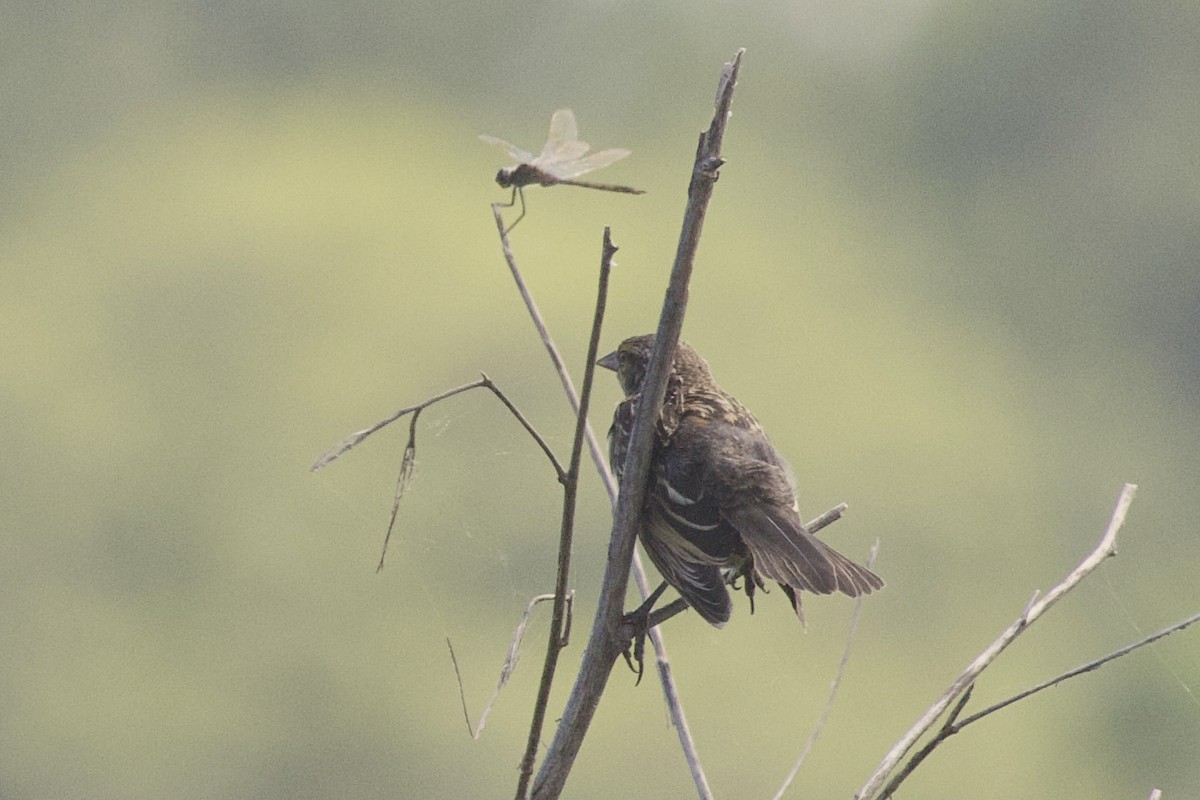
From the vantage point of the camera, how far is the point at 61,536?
25.1ft

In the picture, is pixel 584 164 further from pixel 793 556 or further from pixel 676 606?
pixel 793 556

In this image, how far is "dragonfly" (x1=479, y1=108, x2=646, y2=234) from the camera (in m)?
1.66

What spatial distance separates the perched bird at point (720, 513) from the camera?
7.61 ft

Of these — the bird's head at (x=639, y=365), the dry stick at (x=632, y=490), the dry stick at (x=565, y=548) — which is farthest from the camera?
the bird's head at (x=639, y=365)

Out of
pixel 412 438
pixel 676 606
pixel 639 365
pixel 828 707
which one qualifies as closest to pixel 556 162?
pixel 412 438

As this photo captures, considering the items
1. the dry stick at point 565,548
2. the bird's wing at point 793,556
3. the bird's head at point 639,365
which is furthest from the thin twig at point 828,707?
the bird's head at point 639,365

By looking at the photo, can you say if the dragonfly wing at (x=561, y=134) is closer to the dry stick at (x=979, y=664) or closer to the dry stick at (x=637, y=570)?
the dry stick at (x=637, y=570)

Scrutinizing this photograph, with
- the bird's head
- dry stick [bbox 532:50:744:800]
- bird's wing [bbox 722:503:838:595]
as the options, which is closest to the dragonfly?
dry stick [bbox 532:50:744:800]

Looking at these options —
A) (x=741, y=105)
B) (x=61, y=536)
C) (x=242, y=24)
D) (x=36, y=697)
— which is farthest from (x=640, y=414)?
(x=242, y=24)

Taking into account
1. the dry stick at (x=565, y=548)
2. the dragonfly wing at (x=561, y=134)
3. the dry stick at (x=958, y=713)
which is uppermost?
the dragonfly wing at (x=561, y=134)

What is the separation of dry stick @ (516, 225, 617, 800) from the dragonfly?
1.13 feet

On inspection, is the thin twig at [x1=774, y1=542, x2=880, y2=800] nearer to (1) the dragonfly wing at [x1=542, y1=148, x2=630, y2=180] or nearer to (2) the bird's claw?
(2) the bird's claw

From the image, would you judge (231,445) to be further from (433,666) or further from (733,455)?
(733,455)

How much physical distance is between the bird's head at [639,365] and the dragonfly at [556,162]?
4.15 feet
